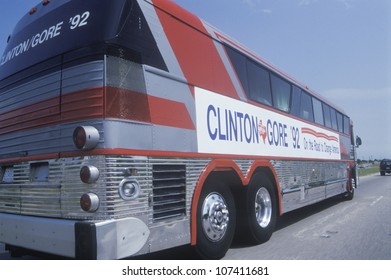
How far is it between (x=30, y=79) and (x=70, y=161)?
1.38 m

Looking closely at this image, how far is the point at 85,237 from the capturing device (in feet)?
9.96

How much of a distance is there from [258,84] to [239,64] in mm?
749

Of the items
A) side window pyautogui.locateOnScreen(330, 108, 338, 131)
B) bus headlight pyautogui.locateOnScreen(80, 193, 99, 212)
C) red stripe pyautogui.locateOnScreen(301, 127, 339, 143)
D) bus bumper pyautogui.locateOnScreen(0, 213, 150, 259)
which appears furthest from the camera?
side window pyautogui.locateOnScreen(330, 108, 338, 131)

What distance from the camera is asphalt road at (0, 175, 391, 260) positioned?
16.0 ft

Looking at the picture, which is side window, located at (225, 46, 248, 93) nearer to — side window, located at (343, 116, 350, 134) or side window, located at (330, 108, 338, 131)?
side window, located at (330, 108, 338, 131)

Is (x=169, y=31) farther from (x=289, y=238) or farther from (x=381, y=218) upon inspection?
(x=381, y=218)

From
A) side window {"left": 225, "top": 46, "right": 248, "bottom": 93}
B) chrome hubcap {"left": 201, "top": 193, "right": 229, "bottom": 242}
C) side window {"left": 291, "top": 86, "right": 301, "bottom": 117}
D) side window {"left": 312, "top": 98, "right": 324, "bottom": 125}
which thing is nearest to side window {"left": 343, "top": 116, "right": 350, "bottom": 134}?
side window {"left": 312, "top": 98, "right": 324, "bottom": 125}

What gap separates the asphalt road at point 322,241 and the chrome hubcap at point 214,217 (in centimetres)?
37

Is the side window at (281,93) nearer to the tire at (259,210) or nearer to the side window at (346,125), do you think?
the tire at (259,210)

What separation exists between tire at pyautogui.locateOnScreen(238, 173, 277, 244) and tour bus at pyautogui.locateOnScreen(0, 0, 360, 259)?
32mm

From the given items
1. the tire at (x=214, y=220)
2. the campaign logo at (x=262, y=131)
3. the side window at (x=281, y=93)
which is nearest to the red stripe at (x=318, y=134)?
the side window at (x=281, y=93)

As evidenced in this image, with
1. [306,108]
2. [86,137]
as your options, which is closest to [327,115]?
[306,108]

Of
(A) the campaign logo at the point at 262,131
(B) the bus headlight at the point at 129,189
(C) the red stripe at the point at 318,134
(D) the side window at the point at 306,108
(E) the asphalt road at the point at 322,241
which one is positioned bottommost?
(E) the asphalt road at the point at 322,241

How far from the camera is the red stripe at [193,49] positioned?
13.6ft
